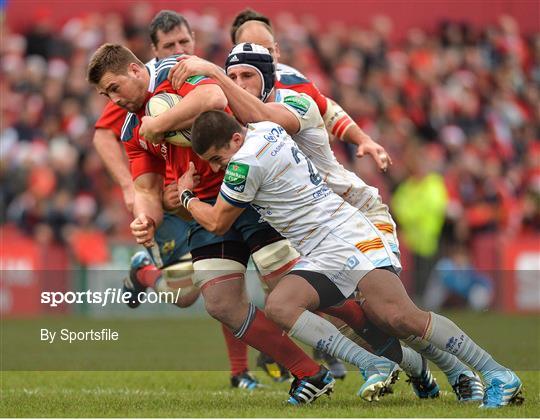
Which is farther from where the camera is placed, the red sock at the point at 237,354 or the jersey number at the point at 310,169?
the red sock at the point at 237,354

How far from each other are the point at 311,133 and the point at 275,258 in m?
0.87


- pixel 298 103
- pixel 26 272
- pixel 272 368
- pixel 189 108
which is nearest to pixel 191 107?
pixel 189 108

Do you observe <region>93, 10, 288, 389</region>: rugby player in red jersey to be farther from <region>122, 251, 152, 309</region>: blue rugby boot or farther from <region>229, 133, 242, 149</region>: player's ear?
<region>229, 133, 242, 149</region>: player's ear

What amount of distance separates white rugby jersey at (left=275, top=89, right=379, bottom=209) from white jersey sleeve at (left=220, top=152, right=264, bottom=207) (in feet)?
2.64

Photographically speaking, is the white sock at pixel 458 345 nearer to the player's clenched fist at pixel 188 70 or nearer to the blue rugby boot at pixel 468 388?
the blue rugby boot at pixel 468 388

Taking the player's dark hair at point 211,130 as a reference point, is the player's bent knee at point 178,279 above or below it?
below

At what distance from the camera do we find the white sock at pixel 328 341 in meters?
7.45

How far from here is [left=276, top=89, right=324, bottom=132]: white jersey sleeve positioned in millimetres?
8125

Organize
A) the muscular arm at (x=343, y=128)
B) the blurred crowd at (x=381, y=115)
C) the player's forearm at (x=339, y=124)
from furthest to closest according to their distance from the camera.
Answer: the blurred crowd at (x=381, y=115) < the player's forearm at (x=339, y=124) < the muscular arm at (x=343, y=128)

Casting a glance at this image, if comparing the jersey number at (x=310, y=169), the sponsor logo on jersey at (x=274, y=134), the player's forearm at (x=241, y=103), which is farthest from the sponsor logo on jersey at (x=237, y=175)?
the player's forearm at (x=241, y=103)

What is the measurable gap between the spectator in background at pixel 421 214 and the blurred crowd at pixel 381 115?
16 millimetres

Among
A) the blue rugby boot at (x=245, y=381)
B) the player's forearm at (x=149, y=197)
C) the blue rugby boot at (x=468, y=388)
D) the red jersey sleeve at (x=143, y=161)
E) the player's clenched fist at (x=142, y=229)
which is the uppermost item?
the red jersey sleeve at (x=143, y=161)

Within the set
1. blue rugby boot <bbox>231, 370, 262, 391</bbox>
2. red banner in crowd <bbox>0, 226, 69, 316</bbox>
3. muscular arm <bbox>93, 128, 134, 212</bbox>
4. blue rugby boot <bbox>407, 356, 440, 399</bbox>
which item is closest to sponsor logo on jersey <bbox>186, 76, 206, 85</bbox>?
muscular arm <bbox>93, 128, 134, 212</bbox>

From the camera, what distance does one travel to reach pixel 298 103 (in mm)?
8164
